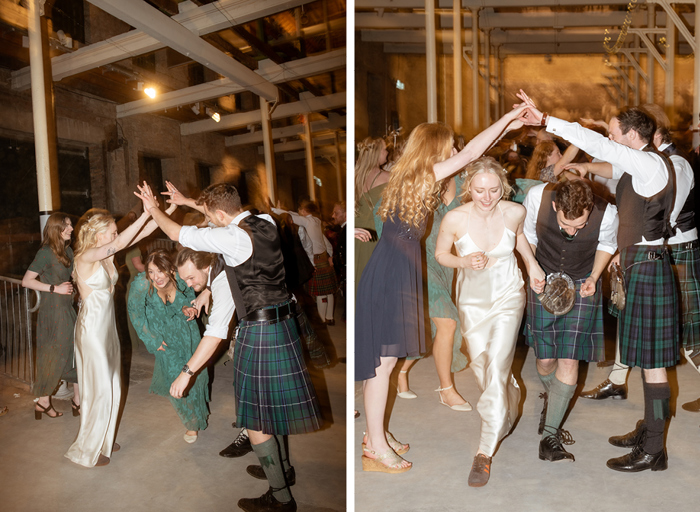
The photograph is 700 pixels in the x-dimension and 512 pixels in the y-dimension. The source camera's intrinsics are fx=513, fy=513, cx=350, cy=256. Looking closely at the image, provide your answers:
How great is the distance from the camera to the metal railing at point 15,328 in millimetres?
1304

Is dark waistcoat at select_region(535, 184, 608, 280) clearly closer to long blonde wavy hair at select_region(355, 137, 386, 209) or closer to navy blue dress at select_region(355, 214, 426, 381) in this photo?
navy blue dress at select_region(355, 214, 426, 381)

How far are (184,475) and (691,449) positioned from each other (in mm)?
2146

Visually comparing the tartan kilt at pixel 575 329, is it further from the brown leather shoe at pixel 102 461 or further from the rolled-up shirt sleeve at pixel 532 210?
the brown leather shoe at pixel 102 461

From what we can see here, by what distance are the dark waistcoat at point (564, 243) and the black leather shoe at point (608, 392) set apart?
963mm

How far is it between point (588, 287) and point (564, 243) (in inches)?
8.4

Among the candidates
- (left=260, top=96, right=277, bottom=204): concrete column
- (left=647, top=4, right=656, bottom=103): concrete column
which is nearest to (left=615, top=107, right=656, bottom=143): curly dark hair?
(left=647, top=4, right=656, bottom=103): concrete column

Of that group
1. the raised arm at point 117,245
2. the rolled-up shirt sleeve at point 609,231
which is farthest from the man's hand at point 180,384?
the rolled-up shirt sleeve at point 609,231

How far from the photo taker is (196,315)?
1.35m

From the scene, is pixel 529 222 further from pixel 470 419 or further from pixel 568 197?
pixel 470 419

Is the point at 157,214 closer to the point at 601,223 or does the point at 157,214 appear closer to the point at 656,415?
the point at 601,223

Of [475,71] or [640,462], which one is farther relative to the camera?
[475,71]

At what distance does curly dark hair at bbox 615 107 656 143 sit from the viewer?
6.28 ft

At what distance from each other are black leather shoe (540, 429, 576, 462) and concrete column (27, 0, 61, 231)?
Result: 75.9 inches

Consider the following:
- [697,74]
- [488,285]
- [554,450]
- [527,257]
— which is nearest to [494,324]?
[488,285]
